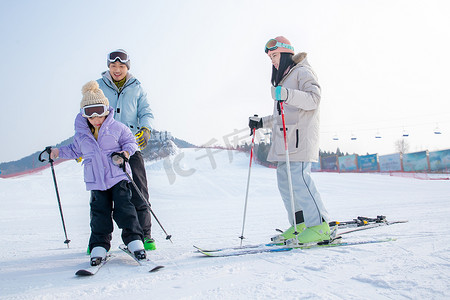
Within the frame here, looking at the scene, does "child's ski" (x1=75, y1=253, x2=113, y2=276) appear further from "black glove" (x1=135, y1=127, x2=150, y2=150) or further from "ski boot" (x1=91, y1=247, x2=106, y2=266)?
"black glove" (x1=135, y1=127, x2=150, y2=150)

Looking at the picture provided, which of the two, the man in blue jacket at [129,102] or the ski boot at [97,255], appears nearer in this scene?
the ski boot at [97,255]

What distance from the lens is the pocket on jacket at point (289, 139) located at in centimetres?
272

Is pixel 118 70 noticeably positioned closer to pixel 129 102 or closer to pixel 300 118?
pixel 129 102

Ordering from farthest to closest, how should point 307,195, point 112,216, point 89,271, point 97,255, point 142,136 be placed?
point 142,136 < point 307,195 < point 112,216 < point 97,255 < point 89,271

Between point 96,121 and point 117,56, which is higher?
point 117,56

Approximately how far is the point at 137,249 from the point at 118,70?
74.0 inches

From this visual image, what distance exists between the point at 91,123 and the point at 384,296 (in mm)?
2313

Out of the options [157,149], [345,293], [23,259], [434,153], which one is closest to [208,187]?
[23,259]

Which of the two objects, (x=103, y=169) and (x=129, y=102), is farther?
(x=129, y=102)

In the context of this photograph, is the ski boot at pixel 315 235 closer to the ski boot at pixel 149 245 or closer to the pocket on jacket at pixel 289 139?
the pocket on jacket at pixel 289 139

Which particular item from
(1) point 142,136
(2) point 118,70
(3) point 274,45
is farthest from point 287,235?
(2) point 118,70

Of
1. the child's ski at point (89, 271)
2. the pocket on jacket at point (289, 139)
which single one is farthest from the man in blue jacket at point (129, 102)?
the pocket on jacket at point (289, 139)

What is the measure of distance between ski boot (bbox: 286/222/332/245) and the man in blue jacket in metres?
1.41

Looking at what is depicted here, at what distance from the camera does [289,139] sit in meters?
2.75
